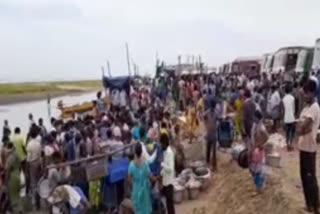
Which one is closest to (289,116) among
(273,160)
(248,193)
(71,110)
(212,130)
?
(212,130)

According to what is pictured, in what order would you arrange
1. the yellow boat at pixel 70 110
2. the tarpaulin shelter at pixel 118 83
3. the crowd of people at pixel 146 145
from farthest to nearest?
1. the yellow boat at pixel 70 110
2. the tarpaulin shelter at pixel 118 83
3. the crowd of people at pixel 146 145

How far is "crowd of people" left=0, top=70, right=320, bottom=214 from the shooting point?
10.0 meters

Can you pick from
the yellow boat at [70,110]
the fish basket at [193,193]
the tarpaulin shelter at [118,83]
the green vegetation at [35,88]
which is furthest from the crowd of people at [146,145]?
the green vegetation at [35,88]

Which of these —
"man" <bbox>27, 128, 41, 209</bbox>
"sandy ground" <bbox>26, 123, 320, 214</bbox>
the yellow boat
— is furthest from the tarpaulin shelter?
"man" <bbox>27, 128, 41, 209</bbox>

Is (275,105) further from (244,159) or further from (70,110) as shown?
(70,110)

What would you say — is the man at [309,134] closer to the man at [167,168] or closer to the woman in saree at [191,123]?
the man at [167,168]

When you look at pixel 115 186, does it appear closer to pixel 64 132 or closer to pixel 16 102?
pixel 64 132

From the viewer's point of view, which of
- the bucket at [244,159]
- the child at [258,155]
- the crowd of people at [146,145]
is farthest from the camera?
the bucket at [244,159]

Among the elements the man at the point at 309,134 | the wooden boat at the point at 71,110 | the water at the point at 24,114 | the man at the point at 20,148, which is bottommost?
the water at the point at 24,114

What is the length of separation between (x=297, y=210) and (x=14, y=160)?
267 inches

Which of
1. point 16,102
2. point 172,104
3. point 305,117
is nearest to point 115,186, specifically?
point 305,117

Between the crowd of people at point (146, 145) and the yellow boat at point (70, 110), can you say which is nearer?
the crowd of people at point (146, 145)

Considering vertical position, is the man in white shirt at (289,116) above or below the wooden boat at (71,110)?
above

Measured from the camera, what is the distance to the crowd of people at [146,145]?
1004 cm
